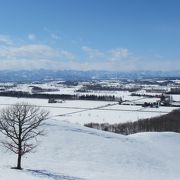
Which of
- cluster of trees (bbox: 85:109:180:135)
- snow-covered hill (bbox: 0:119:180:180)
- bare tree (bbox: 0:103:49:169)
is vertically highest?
bare tree (bbox: 0:103:49:169)

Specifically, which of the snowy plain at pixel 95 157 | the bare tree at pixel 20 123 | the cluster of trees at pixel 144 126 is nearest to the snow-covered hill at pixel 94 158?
the snowy plain at pixel 95 157

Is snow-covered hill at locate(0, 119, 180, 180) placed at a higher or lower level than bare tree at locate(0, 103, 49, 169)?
lower

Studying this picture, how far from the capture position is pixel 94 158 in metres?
48.0

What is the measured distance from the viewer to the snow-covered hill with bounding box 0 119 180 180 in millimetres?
36000

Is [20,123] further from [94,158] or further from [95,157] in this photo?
[95,157]

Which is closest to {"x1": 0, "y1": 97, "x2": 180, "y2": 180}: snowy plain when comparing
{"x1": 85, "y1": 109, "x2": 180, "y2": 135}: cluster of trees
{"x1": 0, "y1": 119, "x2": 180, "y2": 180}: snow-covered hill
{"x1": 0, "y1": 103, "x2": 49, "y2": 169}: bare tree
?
{"x1": 0, "y1": 119, "x2": 180, "y2": 180}: snow-covered hill

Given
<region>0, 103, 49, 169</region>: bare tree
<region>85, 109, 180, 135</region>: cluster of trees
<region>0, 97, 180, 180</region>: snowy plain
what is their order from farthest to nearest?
<region>85, 109, 180, 135</region>: cluster of trees
<region>0, 103, 49, 169</region>: bare tree
<region>0, 97, 180, 180</region>: snowy plain

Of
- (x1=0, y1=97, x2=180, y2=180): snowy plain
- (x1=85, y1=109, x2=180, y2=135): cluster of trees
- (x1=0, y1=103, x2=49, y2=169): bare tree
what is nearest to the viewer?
(x1=0, y1=97, x2=180, y2=180): snowy plain

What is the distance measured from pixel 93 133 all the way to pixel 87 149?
11776 millimetres

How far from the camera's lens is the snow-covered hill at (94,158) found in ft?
118

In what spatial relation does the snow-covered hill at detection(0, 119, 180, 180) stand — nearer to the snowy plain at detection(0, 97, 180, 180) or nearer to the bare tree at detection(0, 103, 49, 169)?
the snowy plain at detection(0, 97, 180, 180)

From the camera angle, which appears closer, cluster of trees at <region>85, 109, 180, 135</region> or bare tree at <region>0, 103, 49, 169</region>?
bare tree at <region>0, 103, 49, 169</region>

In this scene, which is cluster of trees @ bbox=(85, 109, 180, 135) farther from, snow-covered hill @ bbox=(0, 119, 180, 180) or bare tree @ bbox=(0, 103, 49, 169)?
bare tree @ bbox=(0, 103, 49, 169)

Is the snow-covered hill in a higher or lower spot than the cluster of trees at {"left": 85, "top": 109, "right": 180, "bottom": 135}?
higher
